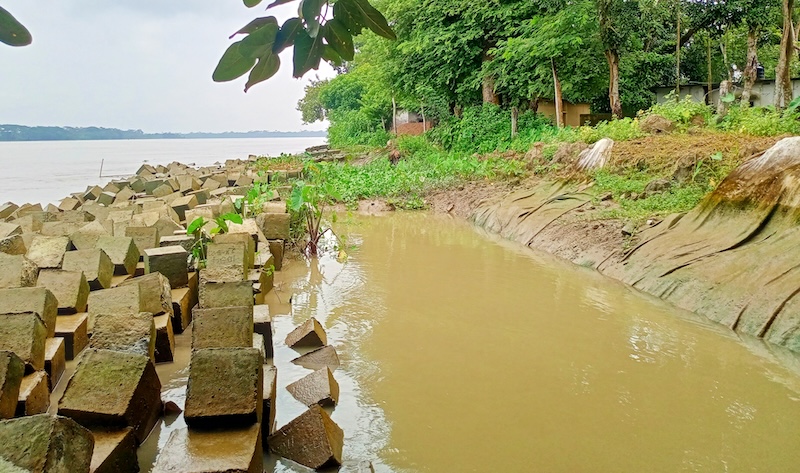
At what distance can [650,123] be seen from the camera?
11.1 metres

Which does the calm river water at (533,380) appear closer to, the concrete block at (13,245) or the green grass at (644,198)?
the green grass at (644,198)

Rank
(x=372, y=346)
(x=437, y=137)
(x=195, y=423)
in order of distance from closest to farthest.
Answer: (x=195, y=423)
(x=372, y=346)
(x=437, y=137)

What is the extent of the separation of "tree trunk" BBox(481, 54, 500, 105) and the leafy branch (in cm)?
1767

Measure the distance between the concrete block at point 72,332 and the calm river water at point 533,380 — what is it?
55cm

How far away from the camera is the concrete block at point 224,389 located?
242 cm

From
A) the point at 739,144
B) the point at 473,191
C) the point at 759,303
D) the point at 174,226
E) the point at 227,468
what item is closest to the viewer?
the point at 227,468

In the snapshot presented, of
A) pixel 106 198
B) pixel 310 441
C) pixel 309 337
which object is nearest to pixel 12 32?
pixel 310 441

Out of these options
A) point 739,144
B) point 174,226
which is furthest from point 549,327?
point 739,144

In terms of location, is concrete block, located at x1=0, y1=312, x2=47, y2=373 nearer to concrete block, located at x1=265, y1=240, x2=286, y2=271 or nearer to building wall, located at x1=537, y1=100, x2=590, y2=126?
concrete block, located at x1=265, y1=240, x2=286, y2=271

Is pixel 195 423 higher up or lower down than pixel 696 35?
lower down

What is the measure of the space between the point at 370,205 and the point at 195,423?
1040 cm

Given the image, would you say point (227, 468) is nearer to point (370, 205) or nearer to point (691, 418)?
point (691, 418)

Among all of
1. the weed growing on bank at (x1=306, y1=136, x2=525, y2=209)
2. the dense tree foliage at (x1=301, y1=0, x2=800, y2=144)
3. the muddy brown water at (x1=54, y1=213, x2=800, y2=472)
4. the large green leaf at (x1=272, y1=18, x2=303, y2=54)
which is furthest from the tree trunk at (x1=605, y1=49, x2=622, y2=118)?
the large green leaf at (x1=272, y1=18, x2=303, y2=54)

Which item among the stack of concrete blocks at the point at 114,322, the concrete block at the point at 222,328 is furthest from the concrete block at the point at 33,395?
the concrete block at the point at 222,328
